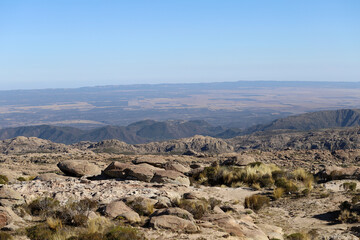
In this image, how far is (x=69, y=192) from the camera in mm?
15227

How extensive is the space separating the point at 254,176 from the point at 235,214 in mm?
7015

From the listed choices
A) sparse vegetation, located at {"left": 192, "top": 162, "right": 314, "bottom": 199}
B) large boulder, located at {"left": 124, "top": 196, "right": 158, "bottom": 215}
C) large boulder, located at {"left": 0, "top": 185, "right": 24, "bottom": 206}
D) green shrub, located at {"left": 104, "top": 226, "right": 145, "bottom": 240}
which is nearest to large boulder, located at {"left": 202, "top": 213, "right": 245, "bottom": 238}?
large boulder, located at {"left": 124, "top": 196, "right": 158, "bottom": 215}

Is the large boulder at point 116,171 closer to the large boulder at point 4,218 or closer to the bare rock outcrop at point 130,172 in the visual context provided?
the bare rock outcrop at point 130,172

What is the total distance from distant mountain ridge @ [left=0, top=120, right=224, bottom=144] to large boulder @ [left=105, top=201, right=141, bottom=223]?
13087 cm

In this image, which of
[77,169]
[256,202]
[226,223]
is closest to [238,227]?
[226,223]

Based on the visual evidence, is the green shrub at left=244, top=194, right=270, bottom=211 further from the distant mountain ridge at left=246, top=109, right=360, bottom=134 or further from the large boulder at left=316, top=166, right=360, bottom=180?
the distant mountain ridge at left=246, top=109, right=360, bottom=134

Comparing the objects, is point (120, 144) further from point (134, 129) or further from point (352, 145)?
point (134, 129)

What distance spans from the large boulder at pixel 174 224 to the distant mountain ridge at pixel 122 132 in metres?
133

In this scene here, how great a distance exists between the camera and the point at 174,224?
11.2 m

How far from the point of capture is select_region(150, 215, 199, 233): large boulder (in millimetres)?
10984

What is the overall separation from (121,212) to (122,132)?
145 metres

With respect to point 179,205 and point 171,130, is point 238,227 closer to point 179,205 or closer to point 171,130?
point 179,205

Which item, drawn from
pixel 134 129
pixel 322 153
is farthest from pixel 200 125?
pixel 322 153

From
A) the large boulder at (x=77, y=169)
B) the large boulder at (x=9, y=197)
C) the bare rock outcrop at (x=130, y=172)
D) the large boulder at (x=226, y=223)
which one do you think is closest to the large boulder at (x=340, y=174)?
the bare rock outcrop at (x=130, y=172)
